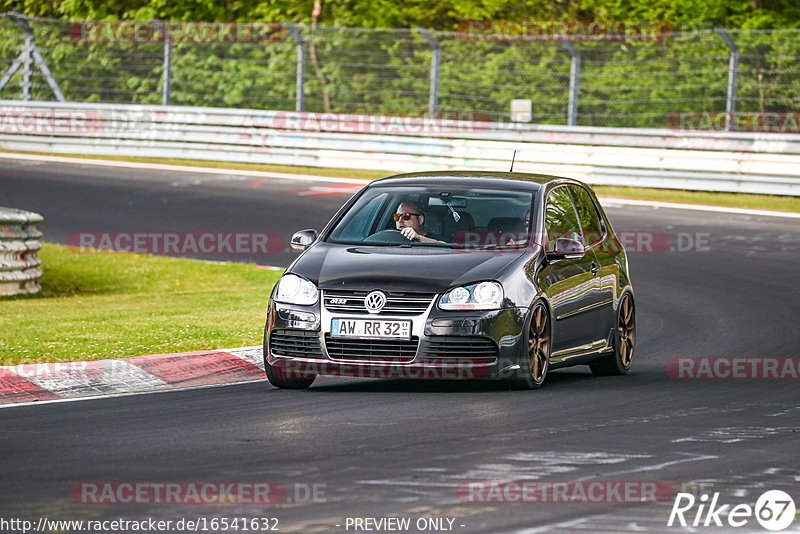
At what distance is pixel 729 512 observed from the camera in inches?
250

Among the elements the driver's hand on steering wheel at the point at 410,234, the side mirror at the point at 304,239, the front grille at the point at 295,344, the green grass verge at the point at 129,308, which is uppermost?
the driver's hand on steering wheel at the point at 410,234

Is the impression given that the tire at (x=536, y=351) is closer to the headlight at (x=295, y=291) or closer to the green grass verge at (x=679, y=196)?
the headlight at (x=295, y=291)

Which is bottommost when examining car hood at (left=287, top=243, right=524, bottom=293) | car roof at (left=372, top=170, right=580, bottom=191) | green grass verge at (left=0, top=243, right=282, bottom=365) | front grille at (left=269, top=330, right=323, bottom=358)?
green grass verge at (left=0, top=243, right=282, bottom=365)

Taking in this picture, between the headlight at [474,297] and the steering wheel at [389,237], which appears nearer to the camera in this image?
the headlight at [474,297]

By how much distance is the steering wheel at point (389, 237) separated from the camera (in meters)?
10.6

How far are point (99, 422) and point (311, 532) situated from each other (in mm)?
3079

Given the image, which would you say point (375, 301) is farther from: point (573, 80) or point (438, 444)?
point (573, 80)

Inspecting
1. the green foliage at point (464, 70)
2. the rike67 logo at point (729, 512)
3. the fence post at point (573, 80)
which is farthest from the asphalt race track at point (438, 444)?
the fence post at point (573, 80)

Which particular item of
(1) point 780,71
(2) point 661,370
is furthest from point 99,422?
(1) point 780,71

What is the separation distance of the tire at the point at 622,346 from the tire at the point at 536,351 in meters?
1.26

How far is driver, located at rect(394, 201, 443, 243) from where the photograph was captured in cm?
1065

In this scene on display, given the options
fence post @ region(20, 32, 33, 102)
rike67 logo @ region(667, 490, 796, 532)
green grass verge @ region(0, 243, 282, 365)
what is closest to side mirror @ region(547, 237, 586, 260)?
green grass verge @ region(0, 243, 282, 365)

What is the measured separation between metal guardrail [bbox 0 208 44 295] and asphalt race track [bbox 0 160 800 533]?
6418mm

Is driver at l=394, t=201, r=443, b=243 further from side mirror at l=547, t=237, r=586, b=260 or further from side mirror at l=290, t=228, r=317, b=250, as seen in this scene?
side mirror at l=547, t=237, r=586, b=260
